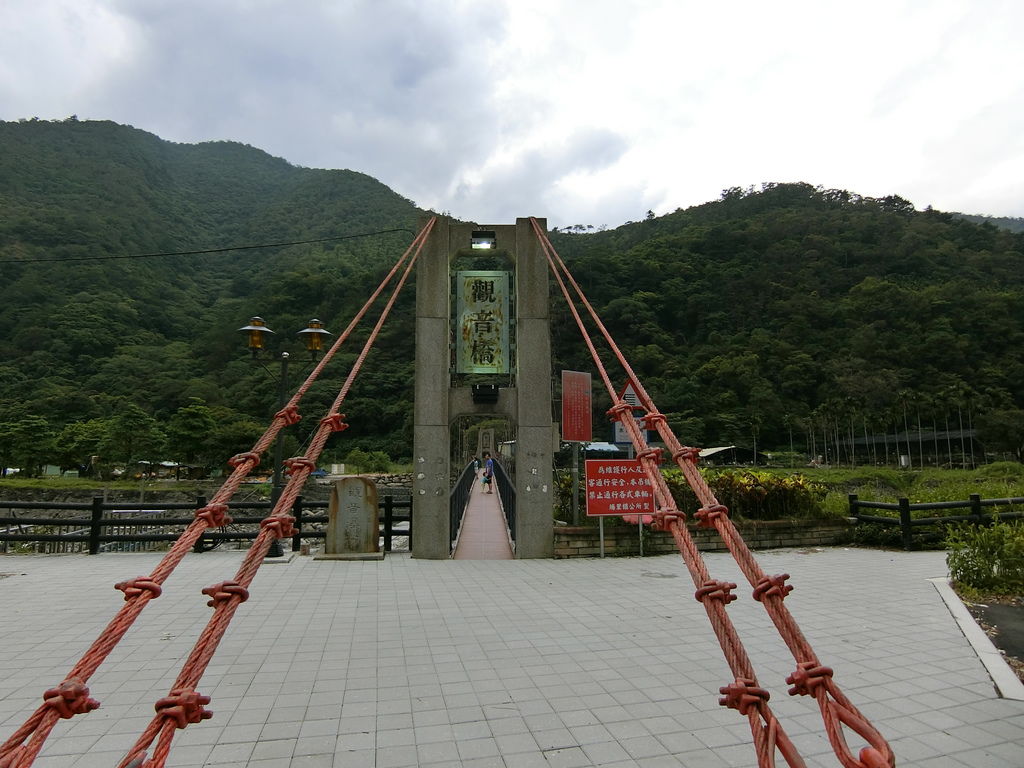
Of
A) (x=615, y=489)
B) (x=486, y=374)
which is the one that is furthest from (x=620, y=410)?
(x=486, y=374)

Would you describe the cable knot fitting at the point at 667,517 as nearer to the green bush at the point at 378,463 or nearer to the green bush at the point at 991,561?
the green bush at the point at 991,561

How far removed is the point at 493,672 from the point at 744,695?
2.50m

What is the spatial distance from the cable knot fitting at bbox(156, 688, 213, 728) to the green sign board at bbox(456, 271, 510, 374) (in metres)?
7.65

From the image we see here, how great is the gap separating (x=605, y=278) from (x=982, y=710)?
188ft

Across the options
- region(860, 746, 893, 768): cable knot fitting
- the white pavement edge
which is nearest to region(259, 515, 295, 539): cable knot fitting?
region(860, 746, 893, 768): cable knot fitting

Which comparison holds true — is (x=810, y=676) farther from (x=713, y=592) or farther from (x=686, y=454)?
(x=686, y=454)

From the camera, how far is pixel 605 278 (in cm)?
5825

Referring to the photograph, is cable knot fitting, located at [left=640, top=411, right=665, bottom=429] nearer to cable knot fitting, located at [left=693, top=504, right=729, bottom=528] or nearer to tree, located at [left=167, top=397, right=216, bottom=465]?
cable knot fitting, located at [left=693, top=504, right=729, bottom=528]

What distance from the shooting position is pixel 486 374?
30.0 ft

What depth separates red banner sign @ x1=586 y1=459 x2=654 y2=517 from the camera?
8.20m


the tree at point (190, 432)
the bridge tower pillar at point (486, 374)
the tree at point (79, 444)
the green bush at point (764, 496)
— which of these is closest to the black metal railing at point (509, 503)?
the bridge tower pillar at point (486, 374)

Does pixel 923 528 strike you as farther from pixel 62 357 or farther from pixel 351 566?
pixel 62 357

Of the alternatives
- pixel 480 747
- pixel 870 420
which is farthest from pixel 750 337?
pixel 480 747

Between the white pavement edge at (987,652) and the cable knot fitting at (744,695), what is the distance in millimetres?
2866
